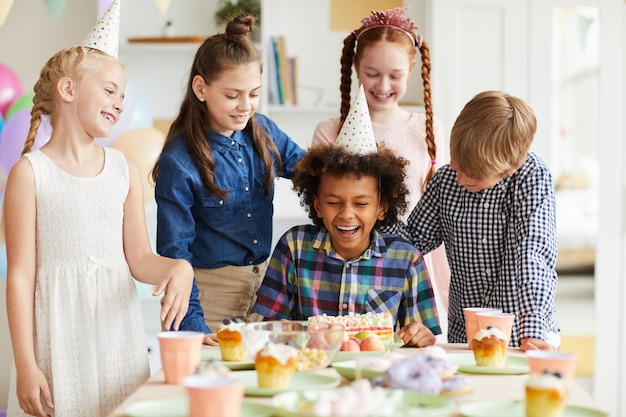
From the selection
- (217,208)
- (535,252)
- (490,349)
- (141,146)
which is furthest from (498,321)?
(141,146)

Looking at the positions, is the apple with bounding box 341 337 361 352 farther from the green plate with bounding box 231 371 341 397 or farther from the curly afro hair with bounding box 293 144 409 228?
the curly afro hair with bounding box 293 144 409 228

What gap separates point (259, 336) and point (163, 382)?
163mm

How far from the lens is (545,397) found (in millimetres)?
1055

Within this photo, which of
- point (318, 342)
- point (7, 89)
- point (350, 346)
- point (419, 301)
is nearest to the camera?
point (318, 342)

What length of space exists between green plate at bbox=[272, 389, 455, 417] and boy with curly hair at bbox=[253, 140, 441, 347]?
74cm

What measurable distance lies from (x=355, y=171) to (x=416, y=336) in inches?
17.2

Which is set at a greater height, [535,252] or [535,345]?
[535,252]

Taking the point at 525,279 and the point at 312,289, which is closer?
the point at 525,279

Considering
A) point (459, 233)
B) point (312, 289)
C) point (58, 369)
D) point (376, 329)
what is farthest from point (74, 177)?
point (459, 233)

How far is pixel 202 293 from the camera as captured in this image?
2.06 meters

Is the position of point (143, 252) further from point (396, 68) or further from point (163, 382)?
point (396, 68)

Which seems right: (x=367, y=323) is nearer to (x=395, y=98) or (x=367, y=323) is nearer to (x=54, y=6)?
(x=395, y=98)

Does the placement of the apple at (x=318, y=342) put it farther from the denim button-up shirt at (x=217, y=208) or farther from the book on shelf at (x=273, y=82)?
the book on shelf at (x=273, y=82)

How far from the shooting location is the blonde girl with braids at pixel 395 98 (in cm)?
228
